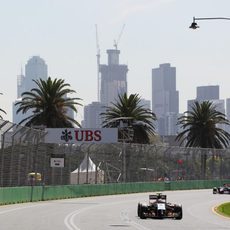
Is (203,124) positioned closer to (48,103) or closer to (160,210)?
(48,103)

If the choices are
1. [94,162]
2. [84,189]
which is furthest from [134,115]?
[84,189]

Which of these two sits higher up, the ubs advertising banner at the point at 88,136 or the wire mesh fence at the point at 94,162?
the ubs advertising banner at the point at 88,136

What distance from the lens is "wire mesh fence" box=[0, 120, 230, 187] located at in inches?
1752

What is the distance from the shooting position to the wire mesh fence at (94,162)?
146ft

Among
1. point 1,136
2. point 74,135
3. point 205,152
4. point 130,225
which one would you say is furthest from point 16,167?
point 205,152

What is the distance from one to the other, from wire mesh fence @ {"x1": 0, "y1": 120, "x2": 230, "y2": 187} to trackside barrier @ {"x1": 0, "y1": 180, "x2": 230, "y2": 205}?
2.61 ft

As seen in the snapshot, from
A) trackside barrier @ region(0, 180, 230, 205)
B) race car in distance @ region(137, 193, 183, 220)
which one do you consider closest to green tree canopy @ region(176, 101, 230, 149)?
trackside barrier @ region(0, 180, 230, 205)

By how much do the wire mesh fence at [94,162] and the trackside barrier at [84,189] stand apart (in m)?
0.79

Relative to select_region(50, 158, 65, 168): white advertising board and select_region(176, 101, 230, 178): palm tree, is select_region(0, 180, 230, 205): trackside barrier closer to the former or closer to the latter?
select_region(50, 158, 65, 168): white advertising board

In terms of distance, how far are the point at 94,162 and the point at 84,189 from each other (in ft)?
11.9

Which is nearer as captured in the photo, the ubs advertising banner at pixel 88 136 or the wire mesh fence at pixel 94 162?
the wire mesh fence at pixel 94 162

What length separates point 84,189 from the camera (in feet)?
186

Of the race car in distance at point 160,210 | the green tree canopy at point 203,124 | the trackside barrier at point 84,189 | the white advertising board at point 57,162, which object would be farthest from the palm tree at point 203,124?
the race car in distance at point 160,210

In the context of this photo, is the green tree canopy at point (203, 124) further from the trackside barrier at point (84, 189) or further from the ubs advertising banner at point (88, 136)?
the ubs advertising banner at point (88, 136)
